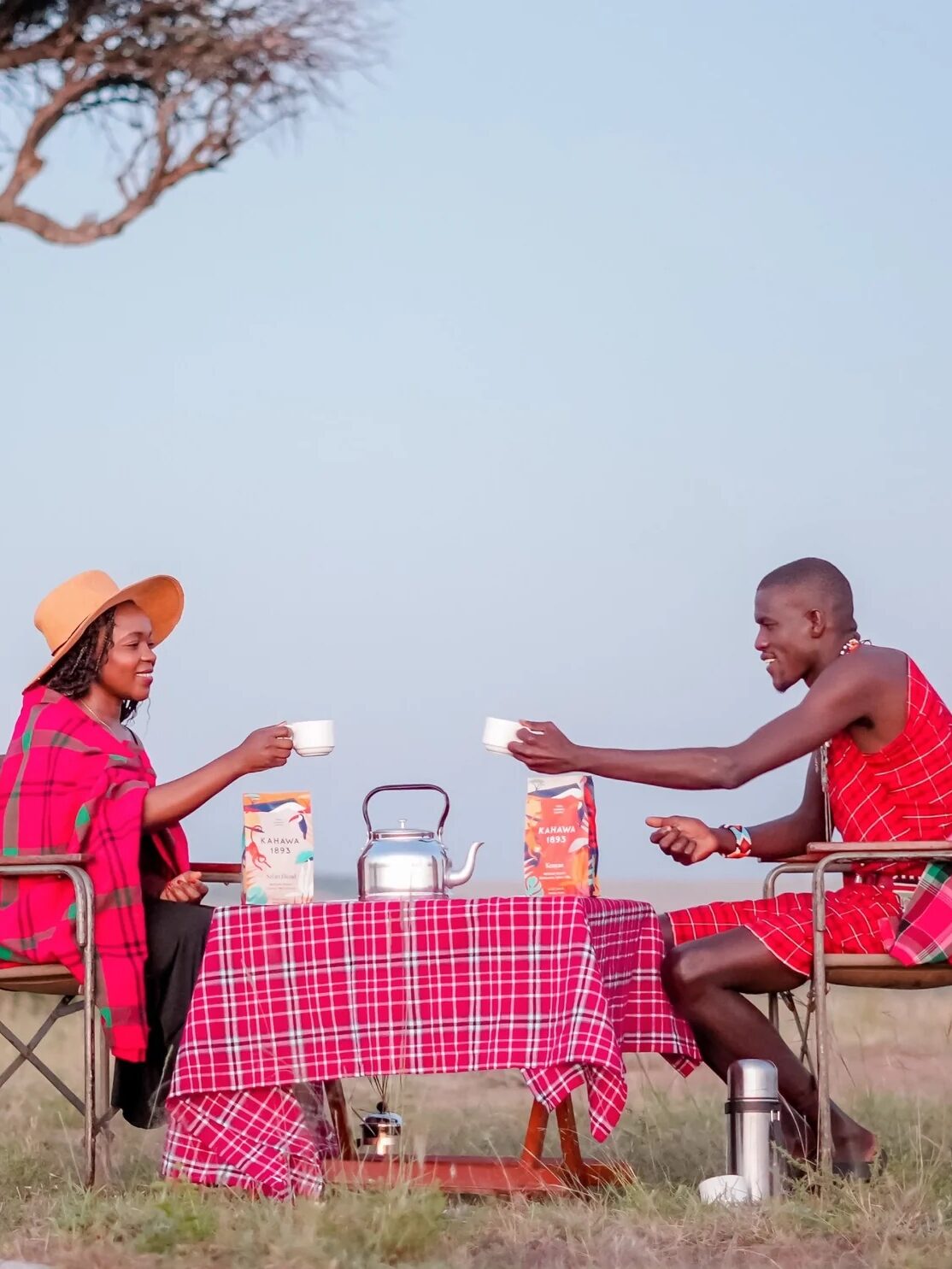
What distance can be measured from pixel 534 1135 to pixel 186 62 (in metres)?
5.52

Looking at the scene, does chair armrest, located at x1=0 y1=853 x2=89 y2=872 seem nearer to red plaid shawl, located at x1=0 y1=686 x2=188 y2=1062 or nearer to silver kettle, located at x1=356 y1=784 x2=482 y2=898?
red plaid shawl, located at x1=0 y1=686 x2=188 y2=1062

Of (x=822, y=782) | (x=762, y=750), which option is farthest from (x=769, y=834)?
(x=762, y=750)

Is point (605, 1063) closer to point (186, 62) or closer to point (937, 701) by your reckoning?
point (937, 701)

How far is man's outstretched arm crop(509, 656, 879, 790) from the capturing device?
3693 millimetres

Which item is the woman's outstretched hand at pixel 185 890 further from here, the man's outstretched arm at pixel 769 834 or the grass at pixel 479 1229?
the man's outstretched arm at pixel 769 834

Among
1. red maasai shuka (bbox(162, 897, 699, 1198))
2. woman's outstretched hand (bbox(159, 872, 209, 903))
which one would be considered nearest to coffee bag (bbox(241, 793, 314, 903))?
red maasai shuka (bbox(162, 897, 699, 1198))

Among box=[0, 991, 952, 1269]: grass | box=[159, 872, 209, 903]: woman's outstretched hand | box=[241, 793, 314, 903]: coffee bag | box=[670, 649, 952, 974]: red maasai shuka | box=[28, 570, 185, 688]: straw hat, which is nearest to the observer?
box=[0, 991, 952, 1269]: grass

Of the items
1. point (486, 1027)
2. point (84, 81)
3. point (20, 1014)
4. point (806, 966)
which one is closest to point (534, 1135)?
point (486, 1027)

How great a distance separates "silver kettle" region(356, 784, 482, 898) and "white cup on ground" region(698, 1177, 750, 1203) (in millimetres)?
758

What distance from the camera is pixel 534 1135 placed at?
11.9 ft

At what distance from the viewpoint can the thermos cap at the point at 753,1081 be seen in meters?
3.53

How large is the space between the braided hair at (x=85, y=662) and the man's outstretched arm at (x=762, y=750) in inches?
48.7

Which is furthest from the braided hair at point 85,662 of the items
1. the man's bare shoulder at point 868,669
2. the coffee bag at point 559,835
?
the man's bare shoulder at point 868,669

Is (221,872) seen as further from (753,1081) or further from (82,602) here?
(753,1081)
